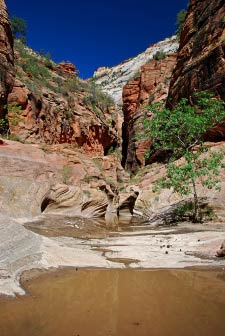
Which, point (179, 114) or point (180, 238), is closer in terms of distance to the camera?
point (180, 238)

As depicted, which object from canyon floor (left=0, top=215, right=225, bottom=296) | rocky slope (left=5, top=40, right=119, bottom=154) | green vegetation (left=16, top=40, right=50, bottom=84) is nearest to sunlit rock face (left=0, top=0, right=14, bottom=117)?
rocky slope (left=5, top=40, right=119, bottom=154)

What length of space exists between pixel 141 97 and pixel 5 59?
21.7 metres

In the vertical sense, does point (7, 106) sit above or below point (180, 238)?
above

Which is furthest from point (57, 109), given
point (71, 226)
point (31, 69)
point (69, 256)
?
point (69, 256)

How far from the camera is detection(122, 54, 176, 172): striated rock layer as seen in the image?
1665 inches


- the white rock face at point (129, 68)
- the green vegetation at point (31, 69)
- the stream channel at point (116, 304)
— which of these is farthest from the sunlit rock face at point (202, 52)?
the white rock face at point (129, 68)

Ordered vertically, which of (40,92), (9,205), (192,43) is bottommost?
(9,205)

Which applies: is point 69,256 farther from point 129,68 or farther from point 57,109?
point 129,68

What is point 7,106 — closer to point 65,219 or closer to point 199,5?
point 65,219

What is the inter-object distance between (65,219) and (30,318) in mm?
10774

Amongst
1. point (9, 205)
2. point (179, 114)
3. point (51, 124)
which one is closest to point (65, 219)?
point (9, 205)

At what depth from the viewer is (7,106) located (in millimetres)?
28562

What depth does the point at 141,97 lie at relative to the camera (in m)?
46.3

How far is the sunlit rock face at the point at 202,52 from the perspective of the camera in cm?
2675
